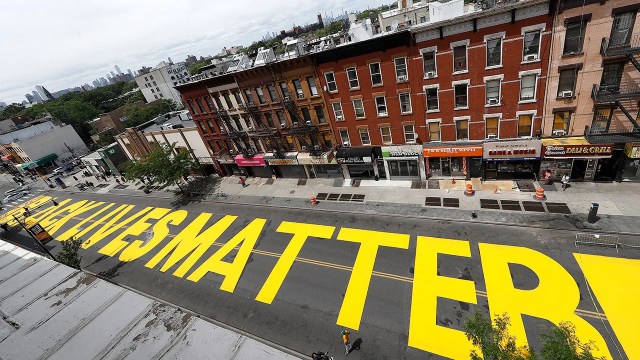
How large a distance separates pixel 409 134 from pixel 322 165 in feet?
36.3

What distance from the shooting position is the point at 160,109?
294 feet

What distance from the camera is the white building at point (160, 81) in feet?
414

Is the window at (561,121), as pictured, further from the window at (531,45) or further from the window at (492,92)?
the window at (531,45)

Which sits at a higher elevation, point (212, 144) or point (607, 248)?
point (212, 144)

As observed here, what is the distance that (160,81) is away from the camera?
127375mm

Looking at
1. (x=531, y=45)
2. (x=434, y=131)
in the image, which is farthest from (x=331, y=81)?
(x=531, y=45)

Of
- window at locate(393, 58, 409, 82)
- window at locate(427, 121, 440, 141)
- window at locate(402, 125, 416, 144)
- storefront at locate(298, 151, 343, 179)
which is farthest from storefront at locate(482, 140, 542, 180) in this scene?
storefront at locate(298, 151, 343, 179)

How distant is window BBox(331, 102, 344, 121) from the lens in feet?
99.2

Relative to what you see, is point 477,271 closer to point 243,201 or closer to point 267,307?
point 267,307

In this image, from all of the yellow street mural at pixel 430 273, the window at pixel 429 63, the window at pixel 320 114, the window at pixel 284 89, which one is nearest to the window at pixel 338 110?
the window at pixel 320 114

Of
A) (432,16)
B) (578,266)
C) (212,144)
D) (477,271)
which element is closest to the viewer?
(578,266)

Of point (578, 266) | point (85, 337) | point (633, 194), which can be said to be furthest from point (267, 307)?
point (633, 194)

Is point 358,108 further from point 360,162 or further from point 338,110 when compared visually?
point 360,162

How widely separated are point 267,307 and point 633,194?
2947 centimetres
